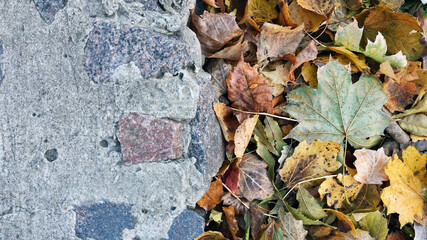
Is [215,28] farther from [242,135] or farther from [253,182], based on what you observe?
[253,182]

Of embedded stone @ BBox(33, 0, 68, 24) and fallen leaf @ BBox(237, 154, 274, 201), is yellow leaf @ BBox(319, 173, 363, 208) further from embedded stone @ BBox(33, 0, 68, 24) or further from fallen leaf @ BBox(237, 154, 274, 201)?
embedded stone @ BBox(33, 0, 68, 24)

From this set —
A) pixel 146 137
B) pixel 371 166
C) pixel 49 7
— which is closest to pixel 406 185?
pixel 371 166

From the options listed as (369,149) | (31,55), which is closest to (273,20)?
(369,149)

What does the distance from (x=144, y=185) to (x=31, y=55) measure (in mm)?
518

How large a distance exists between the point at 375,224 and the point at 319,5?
871 mm

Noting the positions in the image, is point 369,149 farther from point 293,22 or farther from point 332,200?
point 293,22

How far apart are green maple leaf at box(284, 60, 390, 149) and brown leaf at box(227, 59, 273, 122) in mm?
127

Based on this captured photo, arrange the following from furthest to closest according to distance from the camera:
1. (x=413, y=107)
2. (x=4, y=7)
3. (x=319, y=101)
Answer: (x=413, y=107), (x=319, y=101), (x=4, y=7)

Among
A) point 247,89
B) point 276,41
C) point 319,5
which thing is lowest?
point 247,89

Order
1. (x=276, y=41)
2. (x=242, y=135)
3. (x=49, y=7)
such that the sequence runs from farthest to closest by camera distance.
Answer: (x=276, y=41)
(x=242, y=135)
(x=49, y=7)

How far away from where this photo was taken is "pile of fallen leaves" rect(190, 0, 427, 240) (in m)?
1.36

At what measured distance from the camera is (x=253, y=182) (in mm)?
1384

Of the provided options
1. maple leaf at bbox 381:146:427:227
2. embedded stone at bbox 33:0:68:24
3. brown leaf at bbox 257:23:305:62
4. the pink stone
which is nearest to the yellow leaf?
maple leaf at bbox 381:146:427:227

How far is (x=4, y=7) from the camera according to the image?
1.08 m
